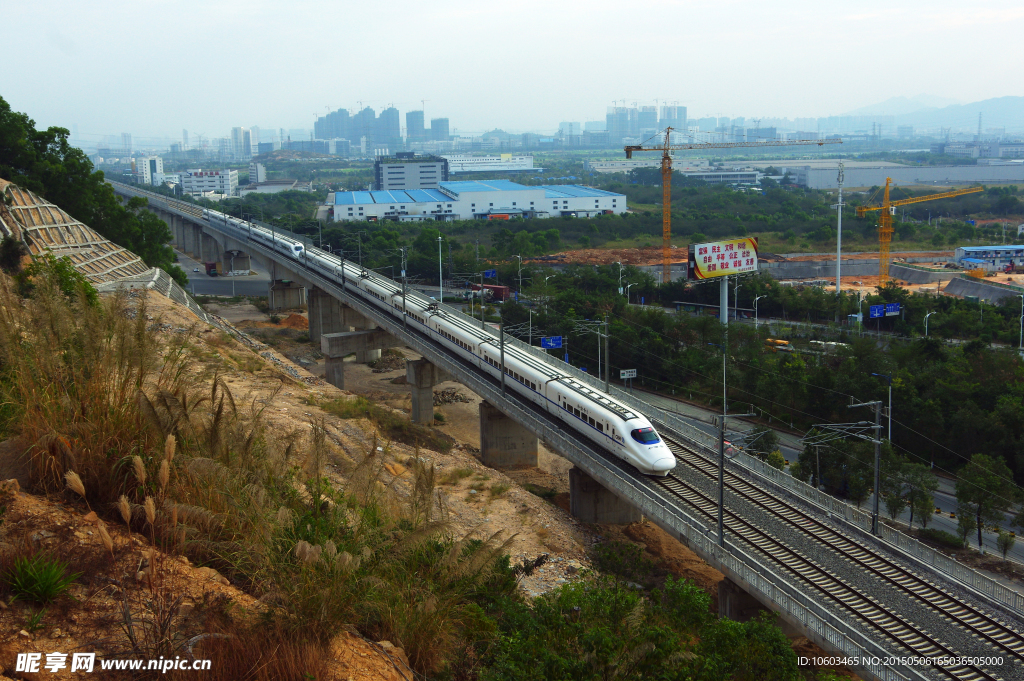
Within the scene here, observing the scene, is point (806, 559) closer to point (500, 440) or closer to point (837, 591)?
Result: point (837, 591)

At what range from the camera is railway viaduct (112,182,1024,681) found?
16297mm

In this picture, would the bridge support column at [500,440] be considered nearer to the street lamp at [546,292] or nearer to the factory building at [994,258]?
the street lamp at [546,292]

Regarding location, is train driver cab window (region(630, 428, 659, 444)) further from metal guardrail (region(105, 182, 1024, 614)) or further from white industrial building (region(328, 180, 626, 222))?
white industrial building (region(328, 180, 626, 222))

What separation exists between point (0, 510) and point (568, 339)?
4771 cm

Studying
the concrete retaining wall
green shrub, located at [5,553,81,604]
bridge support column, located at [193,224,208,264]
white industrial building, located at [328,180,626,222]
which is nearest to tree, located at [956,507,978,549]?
green shrub, located at [5,553,81,604]

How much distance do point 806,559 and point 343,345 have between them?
118 ft

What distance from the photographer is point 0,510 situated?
26.1ft

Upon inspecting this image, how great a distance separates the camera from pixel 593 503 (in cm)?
2931

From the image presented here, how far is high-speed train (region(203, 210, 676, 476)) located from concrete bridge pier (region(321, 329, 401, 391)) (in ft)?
7.04

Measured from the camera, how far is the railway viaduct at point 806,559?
53.5 feet

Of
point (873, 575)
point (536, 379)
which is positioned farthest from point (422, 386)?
point (873, 575)

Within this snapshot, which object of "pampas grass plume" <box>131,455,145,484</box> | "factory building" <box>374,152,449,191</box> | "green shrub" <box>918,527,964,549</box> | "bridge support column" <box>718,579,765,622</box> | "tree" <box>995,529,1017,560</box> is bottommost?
"green shrub" <box>918,527,964,549</box>

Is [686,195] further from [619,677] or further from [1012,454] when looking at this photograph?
[619,677]

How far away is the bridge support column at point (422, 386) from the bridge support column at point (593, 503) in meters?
16.1
